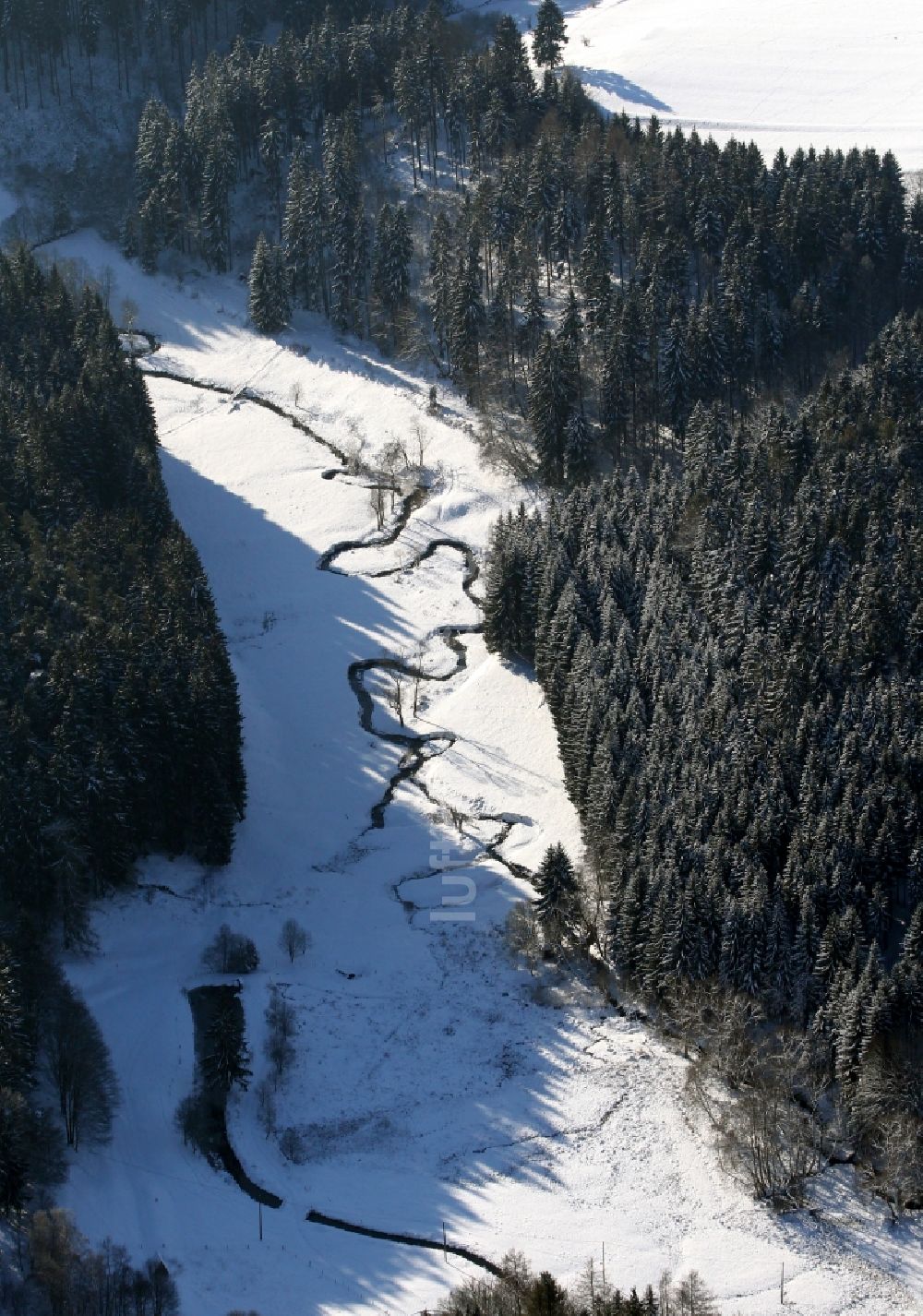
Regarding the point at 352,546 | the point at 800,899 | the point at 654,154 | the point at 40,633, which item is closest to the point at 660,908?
the point at 800,899

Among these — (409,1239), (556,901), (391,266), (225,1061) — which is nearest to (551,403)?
(391,266)

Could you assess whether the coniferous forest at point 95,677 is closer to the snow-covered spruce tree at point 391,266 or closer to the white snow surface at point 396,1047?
the white snow surface at point 396,1047

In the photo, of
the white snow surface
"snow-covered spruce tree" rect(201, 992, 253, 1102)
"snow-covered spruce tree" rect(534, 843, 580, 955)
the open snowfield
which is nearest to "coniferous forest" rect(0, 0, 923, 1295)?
"snow-covered spruce tree" rect(534, 843, 580, 955)

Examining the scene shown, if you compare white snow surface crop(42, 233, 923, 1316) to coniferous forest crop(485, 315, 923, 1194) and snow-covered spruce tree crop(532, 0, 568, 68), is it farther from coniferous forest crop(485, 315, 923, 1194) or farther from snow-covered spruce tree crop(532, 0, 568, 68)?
snow-covered spruce tree crop(532, 0, 568, 68)

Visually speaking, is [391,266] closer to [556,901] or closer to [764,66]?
[764,66]

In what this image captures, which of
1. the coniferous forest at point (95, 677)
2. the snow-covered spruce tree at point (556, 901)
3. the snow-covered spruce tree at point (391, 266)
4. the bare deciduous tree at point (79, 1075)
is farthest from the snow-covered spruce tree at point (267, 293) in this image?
the bare deciduous tree at point (79, 1075)
